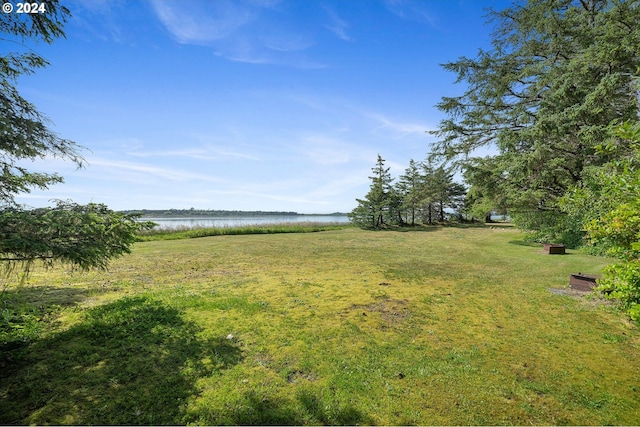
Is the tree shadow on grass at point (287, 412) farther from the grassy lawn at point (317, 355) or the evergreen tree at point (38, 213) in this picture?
the evergreen tree at point (38, 213)

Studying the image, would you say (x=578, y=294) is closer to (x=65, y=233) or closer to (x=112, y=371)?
(x=112, y=371)

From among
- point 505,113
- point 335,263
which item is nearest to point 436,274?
point 335,263

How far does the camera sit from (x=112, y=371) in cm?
394

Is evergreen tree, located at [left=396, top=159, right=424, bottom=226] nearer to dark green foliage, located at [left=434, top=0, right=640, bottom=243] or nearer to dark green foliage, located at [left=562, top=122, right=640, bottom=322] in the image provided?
dark green foliage, located at [left=434, top=0, right=640, bottom=243]

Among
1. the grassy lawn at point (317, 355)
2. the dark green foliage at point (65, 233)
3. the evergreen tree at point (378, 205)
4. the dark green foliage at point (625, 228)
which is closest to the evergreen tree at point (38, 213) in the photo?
the dark green foliage at point (65, 233)

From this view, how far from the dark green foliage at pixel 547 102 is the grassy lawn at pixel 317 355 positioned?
8638mm

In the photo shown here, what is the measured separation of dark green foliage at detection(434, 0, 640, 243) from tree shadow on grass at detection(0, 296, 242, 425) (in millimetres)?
14644

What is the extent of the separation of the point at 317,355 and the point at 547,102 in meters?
16.5

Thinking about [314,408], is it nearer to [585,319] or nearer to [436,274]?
[585,319]

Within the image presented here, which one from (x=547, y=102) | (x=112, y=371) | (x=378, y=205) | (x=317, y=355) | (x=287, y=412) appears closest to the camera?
(x=287, y=412)

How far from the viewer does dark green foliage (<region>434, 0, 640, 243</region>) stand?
36.2 feet

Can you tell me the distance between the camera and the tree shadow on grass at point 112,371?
3.12 meters

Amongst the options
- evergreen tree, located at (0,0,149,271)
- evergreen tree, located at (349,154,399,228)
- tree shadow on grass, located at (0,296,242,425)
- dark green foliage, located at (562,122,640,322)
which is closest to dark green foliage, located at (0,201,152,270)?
evergreen tree, located at (0,0,149,271)

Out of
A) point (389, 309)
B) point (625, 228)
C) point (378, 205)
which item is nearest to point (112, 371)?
point (389, 309)
